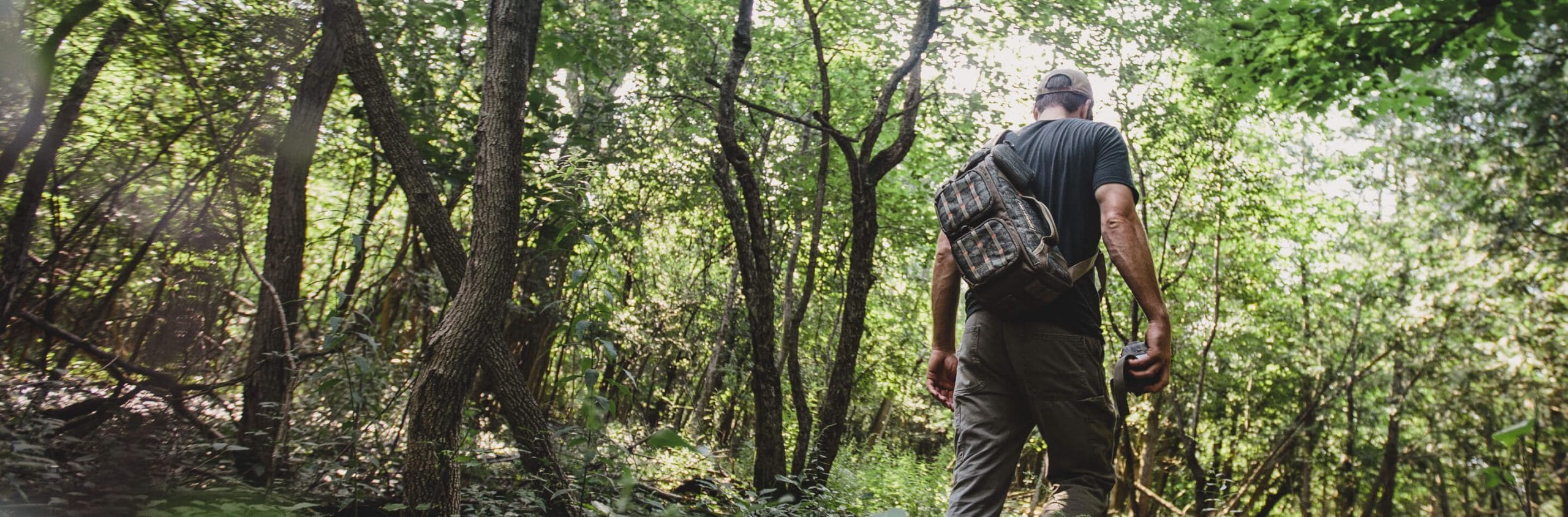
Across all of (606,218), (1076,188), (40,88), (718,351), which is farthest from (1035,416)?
(718,351)

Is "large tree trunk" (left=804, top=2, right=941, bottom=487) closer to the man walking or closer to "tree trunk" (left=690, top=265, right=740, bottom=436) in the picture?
the man walking

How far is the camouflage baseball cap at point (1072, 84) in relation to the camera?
293 cm

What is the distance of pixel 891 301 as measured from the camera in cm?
1448

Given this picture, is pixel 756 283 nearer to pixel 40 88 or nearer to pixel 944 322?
pixel 944 322

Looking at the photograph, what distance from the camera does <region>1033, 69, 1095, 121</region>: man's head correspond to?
2.91m

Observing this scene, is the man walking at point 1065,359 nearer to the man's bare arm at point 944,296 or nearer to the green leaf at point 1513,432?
the man's bare arm at point 944,296

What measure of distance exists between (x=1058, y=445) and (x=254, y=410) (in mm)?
4202

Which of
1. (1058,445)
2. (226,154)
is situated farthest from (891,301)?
(1058,445)

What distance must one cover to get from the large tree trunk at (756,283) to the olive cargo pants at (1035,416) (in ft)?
8.93

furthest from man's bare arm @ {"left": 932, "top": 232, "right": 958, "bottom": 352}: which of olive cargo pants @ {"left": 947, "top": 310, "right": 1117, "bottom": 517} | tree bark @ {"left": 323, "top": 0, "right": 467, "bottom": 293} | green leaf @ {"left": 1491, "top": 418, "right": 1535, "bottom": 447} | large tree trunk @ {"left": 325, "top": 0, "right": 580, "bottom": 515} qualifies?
tree bark @ {"left": 323, "top": 0, "right": 467, "bottom": 293}

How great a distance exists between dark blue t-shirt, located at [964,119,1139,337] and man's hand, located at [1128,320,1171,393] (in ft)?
0.64

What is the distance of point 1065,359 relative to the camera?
7.76 feet

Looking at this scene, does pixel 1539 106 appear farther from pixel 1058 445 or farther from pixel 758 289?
pixel 1058 445

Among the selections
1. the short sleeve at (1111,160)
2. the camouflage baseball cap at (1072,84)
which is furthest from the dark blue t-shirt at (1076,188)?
the camouflage baseball cap at (1072,84)
